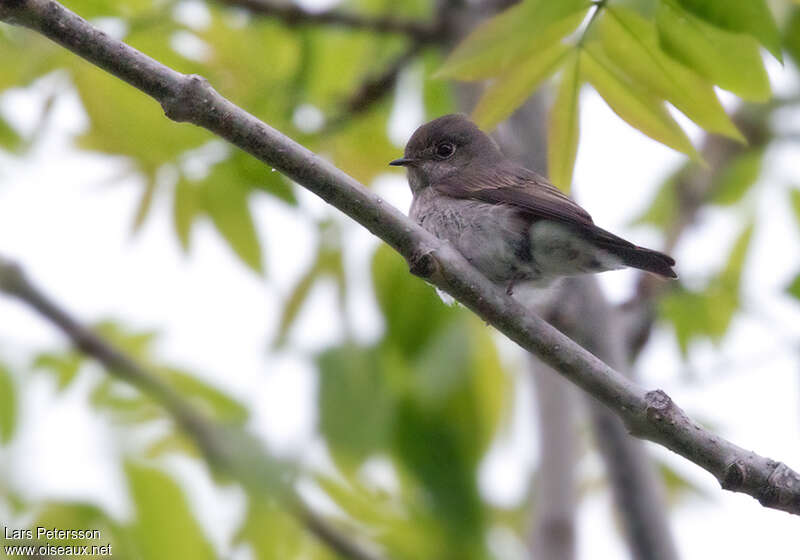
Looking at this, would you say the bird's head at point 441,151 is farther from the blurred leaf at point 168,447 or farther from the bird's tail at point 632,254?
the blurred leaf at point 168,447

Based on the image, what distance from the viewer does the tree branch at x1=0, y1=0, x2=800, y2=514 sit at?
2.28m

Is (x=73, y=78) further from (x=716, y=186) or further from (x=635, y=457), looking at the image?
(x=716, y=186)

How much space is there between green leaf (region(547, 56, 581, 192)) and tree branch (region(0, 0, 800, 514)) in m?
0.48

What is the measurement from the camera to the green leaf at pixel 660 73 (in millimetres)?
2625

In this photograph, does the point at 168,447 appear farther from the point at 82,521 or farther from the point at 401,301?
the point at 401,301

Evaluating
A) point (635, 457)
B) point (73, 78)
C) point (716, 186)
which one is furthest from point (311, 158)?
point (716, 186)

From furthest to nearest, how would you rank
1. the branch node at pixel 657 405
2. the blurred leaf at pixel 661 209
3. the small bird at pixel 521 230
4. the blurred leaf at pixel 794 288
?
the blurred leaf at pixel 661 209 → the small bird at pixel 521 230 → the blurred leaf at pixel 794 288 → the branch node at pixel 657 405

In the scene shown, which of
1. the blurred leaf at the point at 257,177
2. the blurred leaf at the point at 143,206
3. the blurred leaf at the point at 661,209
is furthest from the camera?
the blurred leaf at the point at 661,209

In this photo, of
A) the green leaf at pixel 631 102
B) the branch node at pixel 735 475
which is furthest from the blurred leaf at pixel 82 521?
the green leaf at pixel 631 102

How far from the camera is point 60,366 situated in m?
4.75

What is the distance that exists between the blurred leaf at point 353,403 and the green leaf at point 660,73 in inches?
79.4

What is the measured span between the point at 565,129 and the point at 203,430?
2002 millimetres

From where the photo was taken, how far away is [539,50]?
273 centimetres

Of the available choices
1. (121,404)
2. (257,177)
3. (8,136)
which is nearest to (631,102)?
(257,177)
